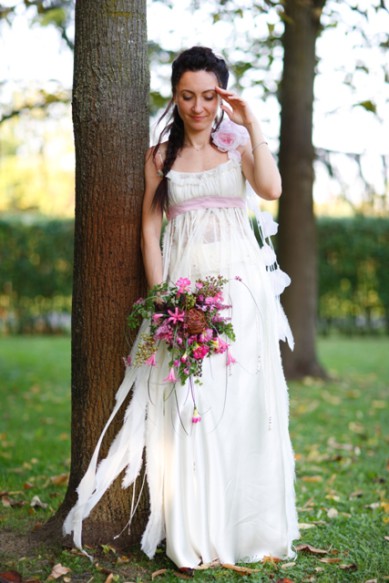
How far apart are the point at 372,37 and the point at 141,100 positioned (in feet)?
13.0

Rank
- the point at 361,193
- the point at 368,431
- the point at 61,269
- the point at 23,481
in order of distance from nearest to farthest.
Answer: the point at 23,481
the point at 368,431
the point at 361,193
the point at 61,269

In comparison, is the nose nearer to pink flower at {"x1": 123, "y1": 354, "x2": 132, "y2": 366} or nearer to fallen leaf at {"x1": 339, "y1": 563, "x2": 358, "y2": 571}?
pink flower at {"x1": 123, "y1": 354, "x2": 132, "y2": 366}

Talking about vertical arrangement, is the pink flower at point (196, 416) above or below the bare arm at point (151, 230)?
below

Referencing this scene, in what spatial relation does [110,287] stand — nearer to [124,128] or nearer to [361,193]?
[124,128]

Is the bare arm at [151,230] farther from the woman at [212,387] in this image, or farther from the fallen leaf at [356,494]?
the fallen leaf at [356,494]

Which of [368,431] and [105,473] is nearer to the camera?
[105,473]

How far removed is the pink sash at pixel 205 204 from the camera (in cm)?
320

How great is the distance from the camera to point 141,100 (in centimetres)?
327

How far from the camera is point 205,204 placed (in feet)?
10.5

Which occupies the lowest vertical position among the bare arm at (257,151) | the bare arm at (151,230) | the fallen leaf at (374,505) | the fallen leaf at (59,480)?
the fallen leaf at (374,505)

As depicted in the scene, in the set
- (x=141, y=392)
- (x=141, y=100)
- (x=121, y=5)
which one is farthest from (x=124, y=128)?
(x=141, y=392)

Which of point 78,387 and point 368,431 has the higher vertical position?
point 78,387

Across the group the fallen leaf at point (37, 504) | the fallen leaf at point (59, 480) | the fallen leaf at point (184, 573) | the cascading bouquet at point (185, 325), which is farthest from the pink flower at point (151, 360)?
the fallen leaf at point (59, 480)

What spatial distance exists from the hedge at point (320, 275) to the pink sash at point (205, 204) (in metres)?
11.5
